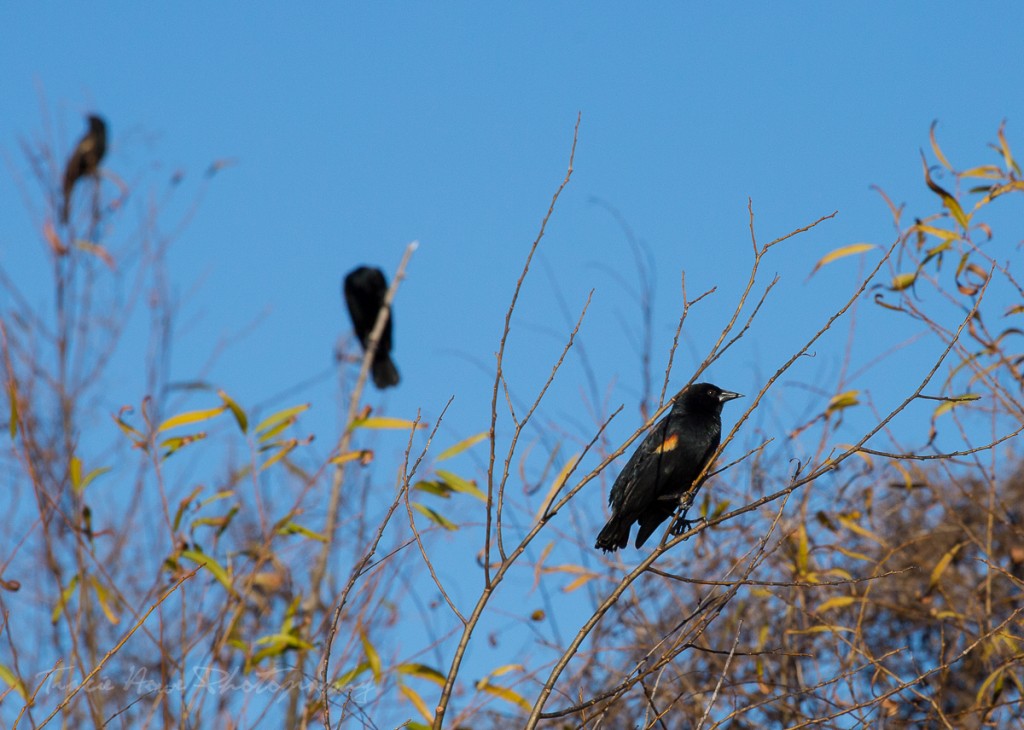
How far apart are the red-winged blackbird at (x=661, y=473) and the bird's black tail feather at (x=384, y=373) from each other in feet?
23.2

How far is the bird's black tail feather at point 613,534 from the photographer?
3824mm

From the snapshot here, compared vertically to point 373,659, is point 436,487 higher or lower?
higher

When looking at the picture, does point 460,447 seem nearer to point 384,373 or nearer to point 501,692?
point 501,692

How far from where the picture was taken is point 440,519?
160 inches

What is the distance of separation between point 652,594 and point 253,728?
2.58 meters

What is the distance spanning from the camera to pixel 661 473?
390cm

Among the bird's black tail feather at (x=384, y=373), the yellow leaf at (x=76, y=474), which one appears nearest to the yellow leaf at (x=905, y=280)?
the yellow leaf at (x=76, y=474)

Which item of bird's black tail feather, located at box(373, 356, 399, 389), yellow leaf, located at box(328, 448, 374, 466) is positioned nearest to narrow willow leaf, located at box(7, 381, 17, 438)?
yellow leaf, located at box(328, 448, 374, 466)

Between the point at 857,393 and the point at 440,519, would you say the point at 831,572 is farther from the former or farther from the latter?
the point at 440,519

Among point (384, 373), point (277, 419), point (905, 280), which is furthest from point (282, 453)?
point (384, 373)

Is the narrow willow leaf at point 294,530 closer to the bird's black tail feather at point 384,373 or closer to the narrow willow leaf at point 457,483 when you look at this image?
the narrow willow leaf at point 457,483

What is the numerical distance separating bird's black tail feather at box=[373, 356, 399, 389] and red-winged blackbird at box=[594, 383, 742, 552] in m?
7.08

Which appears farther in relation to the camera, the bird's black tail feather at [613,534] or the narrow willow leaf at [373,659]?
the bird's black tail feather at [613,534]

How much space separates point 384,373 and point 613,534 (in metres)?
7.52
